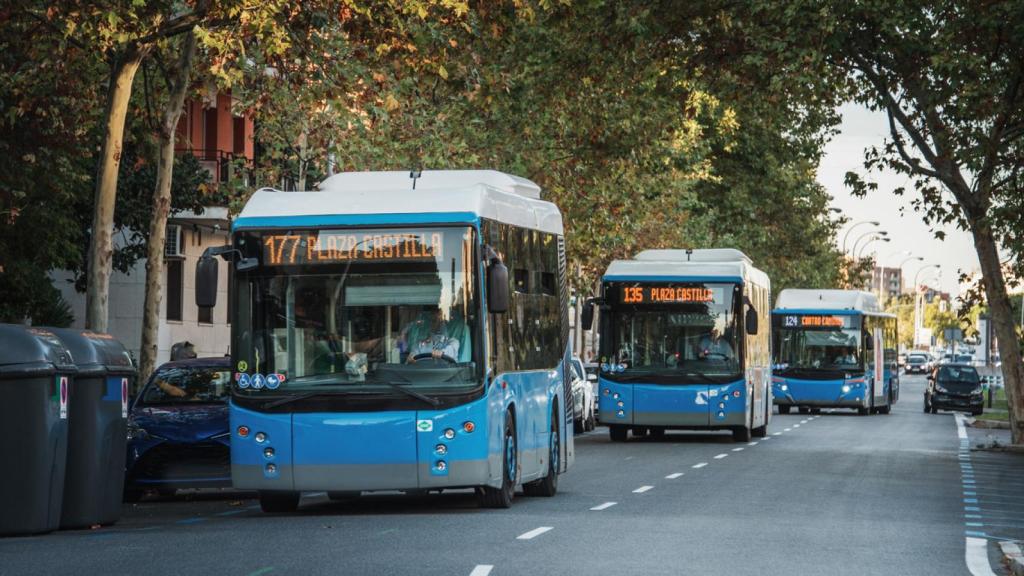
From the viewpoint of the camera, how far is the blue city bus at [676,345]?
33.1 meters

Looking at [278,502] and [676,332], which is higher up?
[676,332]

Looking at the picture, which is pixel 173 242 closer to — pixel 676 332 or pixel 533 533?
pixel 676 332

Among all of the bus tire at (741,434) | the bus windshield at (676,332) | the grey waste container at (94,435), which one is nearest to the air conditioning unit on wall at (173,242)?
the bus windshield at (676,332)

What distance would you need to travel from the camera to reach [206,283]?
53.3 ft

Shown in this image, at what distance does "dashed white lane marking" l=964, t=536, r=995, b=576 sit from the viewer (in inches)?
529

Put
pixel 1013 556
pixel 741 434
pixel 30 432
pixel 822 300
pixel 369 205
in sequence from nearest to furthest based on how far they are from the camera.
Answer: pixel 1013 556
pixel 30 432
pixel 369 205
pixel 741 434
pixel 822 300

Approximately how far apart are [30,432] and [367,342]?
9.95 feet

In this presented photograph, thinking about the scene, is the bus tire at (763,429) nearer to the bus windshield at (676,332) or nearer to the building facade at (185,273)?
the bus windshield at (676,332)

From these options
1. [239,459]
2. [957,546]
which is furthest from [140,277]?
[957,546]

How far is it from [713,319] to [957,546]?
59.0ft

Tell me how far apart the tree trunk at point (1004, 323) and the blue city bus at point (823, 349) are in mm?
15747

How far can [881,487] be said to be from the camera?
901 inches

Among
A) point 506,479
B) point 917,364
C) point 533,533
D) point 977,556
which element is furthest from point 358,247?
point 917,364

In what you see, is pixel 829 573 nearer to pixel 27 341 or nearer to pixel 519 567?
pixel 519 567
